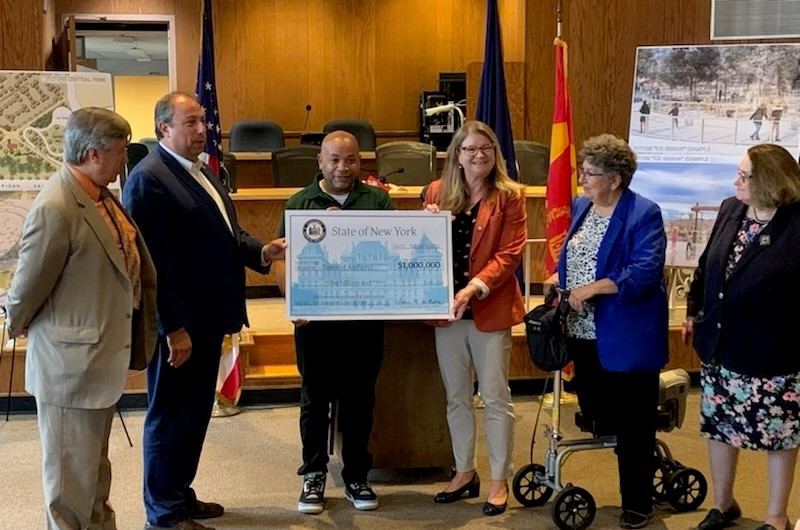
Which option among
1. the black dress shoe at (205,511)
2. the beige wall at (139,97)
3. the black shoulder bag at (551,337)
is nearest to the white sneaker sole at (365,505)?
the black dress shoe at (205,511)

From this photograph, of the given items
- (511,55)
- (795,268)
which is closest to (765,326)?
(795,268)

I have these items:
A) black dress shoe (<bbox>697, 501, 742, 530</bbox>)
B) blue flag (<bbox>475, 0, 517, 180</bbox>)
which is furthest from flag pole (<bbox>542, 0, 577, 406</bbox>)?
black dress shoe (<bbox>697, 501, 742, 530</bbox>)

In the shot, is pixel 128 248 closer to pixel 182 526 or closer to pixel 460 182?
pixel 182 526

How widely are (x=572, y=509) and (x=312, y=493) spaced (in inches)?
38.8

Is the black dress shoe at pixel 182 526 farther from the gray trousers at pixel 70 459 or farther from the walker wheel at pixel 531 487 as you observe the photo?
the walker wheel at pixel 531 487

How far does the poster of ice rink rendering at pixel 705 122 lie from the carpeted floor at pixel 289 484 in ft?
3.66

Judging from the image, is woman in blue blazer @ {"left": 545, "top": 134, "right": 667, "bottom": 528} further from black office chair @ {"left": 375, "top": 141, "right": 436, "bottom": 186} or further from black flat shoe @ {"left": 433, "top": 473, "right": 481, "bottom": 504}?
black office chair @ {"left": 375, "top": 141, "right": 436, "bottom": 186}

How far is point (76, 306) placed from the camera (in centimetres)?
264

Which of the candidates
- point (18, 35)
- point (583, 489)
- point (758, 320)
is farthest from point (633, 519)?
point (18, 35)

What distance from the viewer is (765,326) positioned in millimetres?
3086

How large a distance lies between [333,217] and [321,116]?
308 inches

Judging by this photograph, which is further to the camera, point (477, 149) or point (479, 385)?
point (479, 385)

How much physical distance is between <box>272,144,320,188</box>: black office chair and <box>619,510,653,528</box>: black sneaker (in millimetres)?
4639

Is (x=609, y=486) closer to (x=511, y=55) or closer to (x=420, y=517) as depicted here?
(x=420, y=517)
